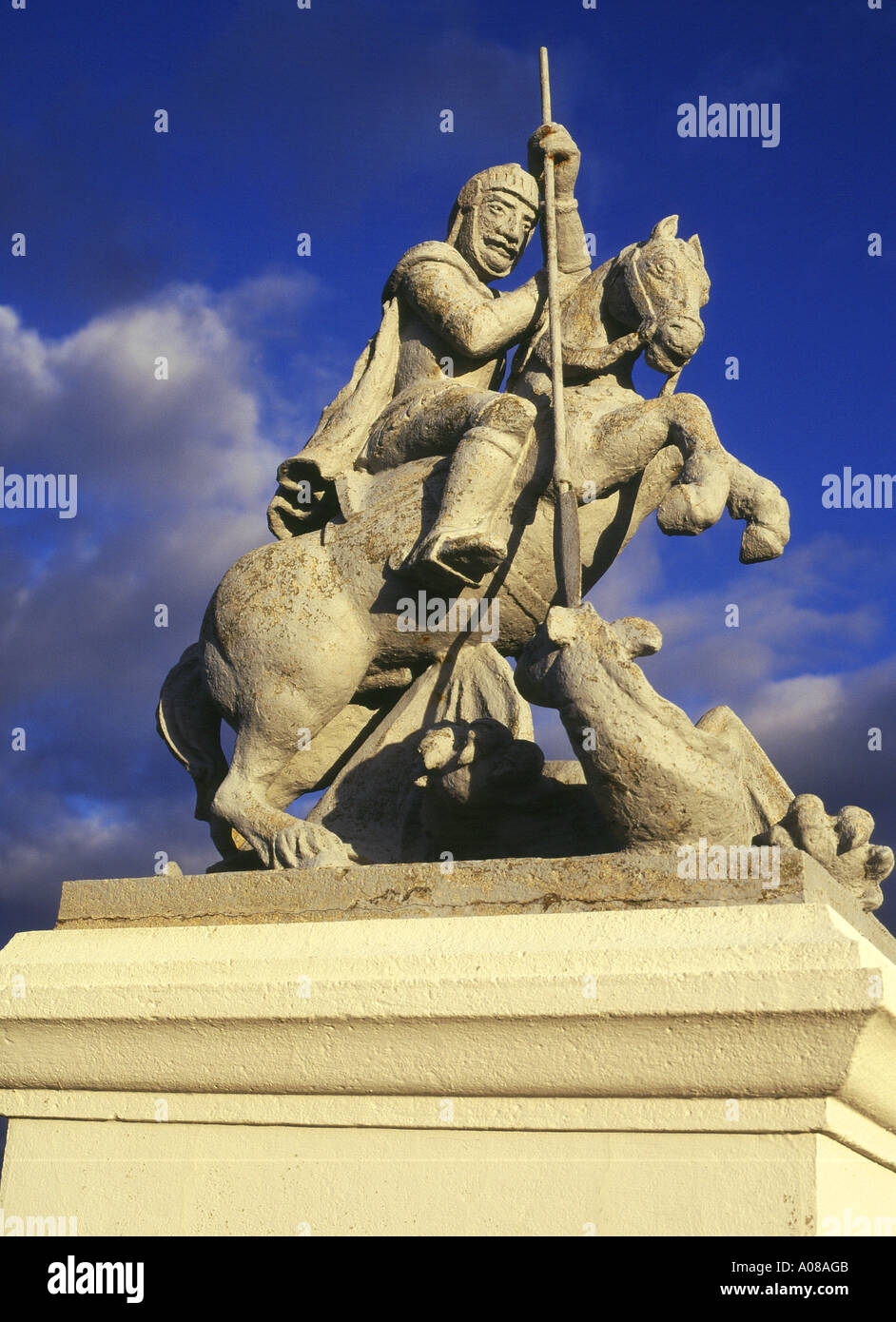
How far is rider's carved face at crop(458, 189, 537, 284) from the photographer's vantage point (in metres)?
5.09

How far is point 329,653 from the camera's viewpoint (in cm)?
450

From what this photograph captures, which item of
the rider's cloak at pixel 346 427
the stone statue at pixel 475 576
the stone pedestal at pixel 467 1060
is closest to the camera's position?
the stone pedestal at pixel 467 1060

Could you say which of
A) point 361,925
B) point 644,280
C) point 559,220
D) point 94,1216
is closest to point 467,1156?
point 361,925

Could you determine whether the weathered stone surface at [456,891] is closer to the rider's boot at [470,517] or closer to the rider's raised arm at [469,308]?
the rider's boot at [470,517]

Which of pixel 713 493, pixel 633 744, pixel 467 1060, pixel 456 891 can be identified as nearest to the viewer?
pixel 467 1060

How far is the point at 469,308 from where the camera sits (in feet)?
16.0

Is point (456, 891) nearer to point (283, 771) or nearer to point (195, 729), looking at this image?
point (283, 771)

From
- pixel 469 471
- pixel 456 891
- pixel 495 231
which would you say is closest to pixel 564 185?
pixel 495 231

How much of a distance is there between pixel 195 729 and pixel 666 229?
8.52 feet

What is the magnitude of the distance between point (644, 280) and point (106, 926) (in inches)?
116

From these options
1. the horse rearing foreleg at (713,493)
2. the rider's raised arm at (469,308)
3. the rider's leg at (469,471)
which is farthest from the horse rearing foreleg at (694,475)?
the rider's raised arm at (469,308)

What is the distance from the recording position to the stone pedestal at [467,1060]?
3.22m

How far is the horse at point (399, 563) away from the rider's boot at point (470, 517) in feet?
0.51

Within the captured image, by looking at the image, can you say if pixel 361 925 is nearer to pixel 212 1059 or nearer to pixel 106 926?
pixel 212 1059
